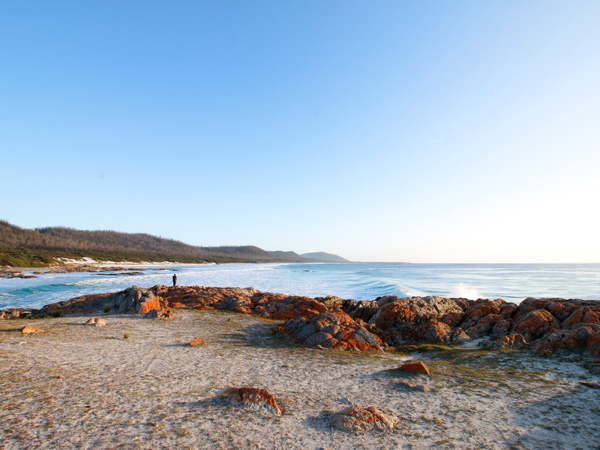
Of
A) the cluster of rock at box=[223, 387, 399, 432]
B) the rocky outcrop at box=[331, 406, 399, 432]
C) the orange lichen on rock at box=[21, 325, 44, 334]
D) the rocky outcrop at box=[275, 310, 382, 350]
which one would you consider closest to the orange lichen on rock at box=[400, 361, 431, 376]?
the cluster of rock at box=[223, 387, 399, 432]

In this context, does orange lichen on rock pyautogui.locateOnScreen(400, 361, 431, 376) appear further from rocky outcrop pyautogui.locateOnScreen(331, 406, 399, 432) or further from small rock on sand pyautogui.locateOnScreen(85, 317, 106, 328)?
small rock on sand pyautogui.locateOnScreen(85, 317, 106, 328)

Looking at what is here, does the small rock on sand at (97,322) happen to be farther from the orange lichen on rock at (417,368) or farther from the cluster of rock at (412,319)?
the orange lichen on rock at (417,368)

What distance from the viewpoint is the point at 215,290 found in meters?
24.4

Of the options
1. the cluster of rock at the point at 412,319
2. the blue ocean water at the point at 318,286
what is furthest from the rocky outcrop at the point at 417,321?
the blue ocean water at the point at 318,286

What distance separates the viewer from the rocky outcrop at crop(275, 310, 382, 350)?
39.2 feet

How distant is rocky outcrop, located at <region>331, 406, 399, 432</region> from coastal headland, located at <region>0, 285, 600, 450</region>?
21 mm

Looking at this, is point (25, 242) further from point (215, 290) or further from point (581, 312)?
point (581, 312)

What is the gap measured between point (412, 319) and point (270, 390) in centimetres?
968

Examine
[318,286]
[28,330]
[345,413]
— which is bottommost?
[318,286]

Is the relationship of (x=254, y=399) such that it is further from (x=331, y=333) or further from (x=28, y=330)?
(x=28, y=330)

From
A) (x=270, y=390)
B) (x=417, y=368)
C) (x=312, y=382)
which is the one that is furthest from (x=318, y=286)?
(x=270, y=390)

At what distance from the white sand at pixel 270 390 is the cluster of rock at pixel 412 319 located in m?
1.25

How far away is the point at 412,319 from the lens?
1510cm

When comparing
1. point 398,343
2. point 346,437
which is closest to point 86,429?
point 346,437
